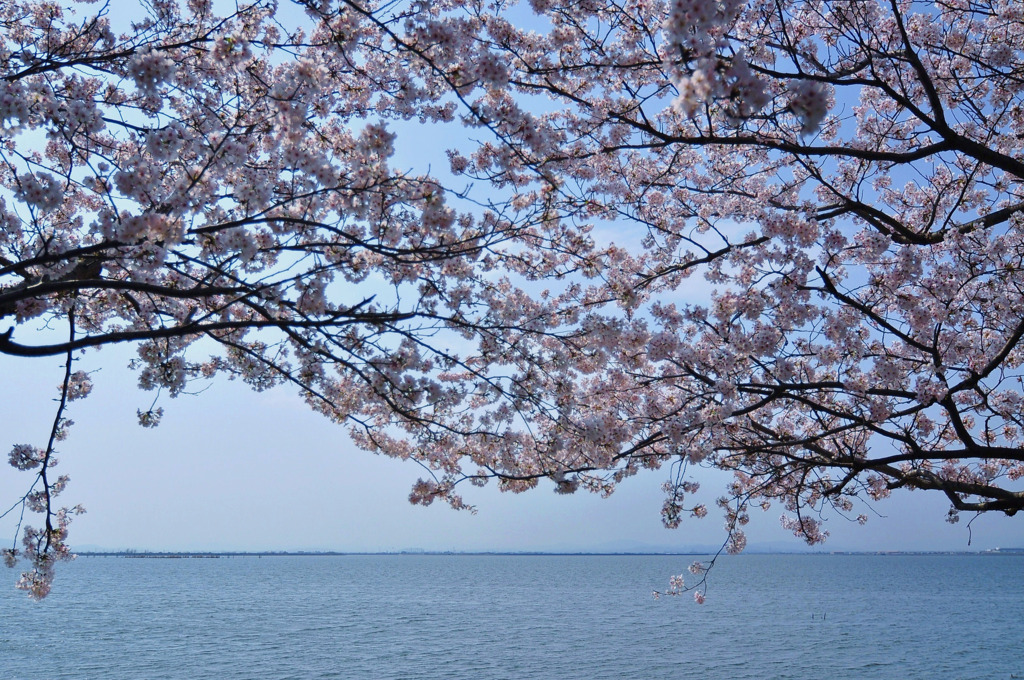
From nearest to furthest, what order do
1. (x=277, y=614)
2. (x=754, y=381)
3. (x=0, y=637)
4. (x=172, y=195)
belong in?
1. (x=172, y=195)
2. (x=754, y=381)
3. (x=0, y=637)
4. (x=277, y=614)

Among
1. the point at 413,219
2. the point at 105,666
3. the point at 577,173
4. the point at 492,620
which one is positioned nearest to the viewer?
the point at 413,219

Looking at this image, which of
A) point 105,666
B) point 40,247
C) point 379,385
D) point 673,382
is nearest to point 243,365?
point 379,385

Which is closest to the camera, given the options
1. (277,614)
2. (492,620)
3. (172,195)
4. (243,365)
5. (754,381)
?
(172,195)

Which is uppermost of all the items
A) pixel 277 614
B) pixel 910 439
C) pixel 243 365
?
pixel 243 365

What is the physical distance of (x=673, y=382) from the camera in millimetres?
9086

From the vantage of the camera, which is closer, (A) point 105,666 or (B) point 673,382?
(B) point 673,382

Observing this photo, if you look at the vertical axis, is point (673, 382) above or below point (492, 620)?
above

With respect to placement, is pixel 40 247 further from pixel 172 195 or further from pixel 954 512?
pixel 954 512

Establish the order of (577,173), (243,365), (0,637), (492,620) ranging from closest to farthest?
Answer: (243,365)
(577,173)
(0,637)
(492,620)

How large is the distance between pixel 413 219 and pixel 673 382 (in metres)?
4.28

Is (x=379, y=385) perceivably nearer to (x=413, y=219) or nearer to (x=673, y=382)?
(x=413, y=219)

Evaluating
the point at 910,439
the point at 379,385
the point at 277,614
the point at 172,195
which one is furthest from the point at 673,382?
the point at 277,614

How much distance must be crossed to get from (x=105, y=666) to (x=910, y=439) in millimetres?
31327

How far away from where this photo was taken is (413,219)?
6.29 m
